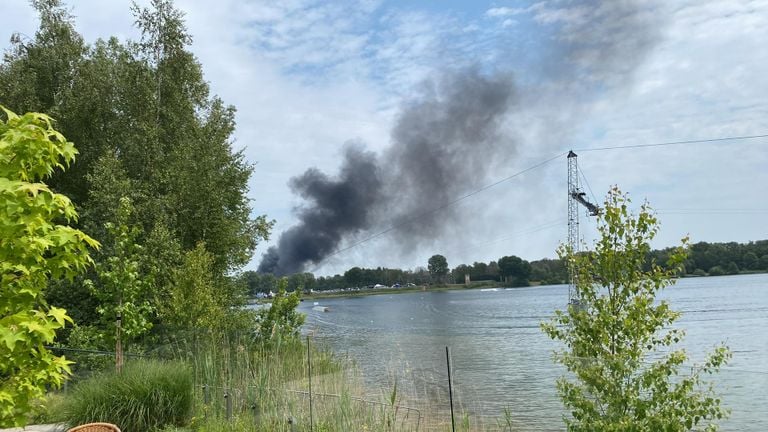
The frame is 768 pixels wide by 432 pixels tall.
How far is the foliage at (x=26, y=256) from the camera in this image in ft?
13.1

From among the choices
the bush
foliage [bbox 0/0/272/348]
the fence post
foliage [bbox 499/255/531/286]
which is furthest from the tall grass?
foliage [bbox 499/255/531/286]

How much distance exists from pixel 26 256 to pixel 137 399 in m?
5.29

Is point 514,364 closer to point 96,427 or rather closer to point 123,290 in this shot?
point 123,290

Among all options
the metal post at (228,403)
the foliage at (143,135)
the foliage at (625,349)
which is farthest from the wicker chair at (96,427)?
the foliage at (143,135)

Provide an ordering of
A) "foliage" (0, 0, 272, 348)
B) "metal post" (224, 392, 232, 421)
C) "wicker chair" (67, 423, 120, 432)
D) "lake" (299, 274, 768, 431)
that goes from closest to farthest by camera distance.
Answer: "wicker chair" (67, 423, 120, 432)
"lake" (299, 274, 768, 431)
"metal post" (224, 392, 232, 421)
"foliage" (0, 0, 272, 348)

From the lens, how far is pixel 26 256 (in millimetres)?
4215

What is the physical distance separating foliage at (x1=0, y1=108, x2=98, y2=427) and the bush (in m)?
4.39

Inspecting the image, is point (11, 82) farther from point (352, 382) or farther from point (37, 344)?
point (37, 344)

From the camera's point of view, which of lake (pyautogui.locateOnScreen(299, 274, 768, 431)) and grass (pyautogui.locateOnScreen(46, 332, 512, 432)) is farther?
grass (pyautogui.locateOnScreen(46, 332, 512, 432))

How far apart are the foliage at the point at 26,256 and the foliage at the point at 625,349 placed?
13.9 ft

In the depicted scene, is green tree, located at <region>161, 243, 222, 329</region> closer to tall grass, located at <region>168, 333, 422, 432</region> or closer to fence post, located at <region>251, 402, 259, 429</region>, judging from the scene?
tall grass, located at <region>168, 333, 422, 432</region>

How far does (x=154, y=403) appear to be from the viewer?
8977 mm

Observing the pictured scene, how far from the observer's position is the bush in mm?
8719

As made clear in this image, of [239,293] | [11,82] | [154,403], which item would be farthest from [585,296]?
[11,82]
